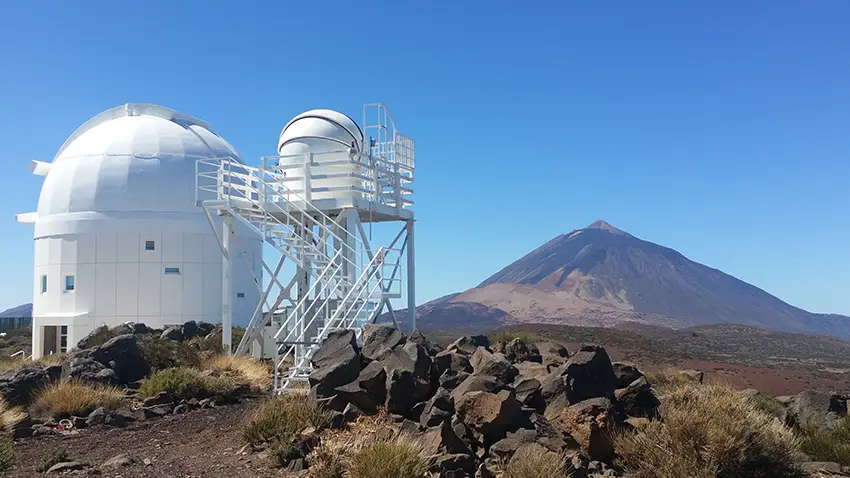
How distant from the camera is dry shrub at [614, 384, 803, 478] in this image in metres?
7.96

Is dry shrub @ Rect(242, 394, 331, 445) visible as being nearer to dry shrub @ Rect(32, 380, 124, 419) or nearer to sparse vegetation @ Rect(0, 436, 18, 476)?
sparse vegetation @ Rect(0, 436, 18, 476)

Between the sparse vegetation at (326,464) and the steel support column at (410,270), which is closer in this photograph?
the sparse vegetation at (326,464)

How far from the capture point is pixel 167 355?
57.6 ft

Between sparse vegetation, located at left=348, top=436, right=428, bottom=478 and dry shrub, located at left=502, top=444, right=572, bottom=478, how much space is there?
91 cm

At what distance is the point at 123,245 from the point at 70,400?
13.3 meters

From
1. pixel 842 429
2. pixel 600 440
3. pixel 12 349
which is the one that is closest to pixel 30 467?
pixel 600 440

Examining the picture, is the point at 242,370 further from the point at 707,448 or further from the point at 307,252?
the point at 707,448

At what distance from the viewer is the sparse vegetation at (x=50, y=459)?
875cm

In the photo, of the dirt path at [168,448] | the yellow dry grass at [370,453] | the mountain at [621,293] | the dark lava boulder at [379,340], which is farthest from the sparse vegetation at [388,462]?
the mountain at [621,293]

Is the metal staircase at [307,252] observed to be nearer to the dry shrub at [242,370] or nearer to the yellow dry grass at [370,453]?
the dry shrub at [242,370]

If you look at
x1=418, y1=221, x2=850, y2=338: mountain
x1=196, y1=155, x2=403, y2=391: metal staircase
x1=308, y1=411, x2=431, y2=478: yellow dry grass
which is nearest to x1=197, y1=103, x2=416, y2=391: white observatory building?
x1=196, y1=155, x2=403, y2=391: metal staircase

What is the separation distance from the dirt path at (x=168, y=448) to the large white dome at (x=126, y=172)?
14.3m

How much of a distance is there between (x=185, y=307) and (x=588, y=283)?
99.2 m

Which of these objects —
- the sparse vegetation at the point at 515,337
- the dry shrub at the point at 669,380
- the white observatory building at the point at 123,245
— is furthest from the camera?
the white observatory building at the point at 123,245
